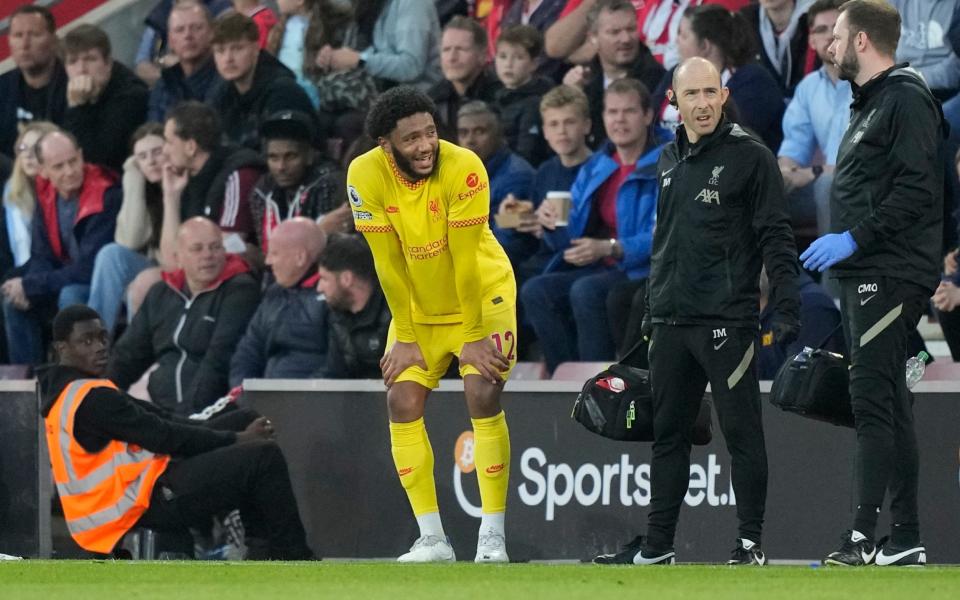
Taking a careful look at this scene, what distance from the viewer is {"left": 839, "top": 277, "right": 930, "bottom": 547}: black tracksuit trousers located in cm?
725

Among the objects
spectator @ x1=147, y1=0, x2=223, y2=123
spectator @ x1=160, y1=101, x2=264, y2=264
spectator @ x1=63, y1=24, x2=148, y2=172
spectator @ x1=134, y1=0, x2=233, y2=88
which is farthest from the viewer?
spectator @ x1=134, y1=0, x2=233, y2=88

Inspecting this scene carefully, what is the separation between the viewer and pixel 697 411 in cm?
780

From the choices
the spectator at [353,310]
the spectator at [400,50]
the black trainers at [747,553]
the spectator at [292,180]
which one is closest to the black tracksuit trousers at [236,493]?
the spectator at [353,310]

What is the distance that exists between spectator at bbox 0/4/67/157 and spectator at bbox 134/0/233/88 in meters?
0.76

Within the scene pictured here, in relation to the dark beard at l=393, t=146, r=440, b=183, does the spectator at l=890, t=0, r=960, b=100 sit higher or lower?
higher

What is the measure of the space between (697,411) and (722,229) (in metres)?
0.81

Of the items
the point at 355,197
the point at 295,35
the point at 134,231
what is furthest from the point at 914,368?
the point at 295,35

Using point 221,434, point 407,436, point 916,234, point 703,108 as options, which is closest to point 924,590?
point 916,234

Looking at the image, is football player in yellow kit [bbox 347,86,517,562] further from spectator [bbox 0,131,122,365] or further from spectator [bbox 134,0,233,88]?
spectator [bbox 134,0,233,88]

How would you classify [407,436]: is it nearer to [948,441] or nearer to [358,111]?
[948,441]

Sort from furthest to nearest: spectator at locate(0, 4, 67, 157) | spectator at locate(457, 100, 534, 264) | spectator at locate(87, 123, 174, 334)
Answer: spectator at locate(0, 4, 67, 157), spectator at locate(87, 123, 174, 334), spectator at locate(457, 100, 534, 264)

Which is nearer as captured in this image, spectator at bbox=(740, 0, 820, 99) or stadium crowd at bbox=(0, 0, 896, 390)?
stadium crowd at bbox=(0, 0, 896, 390)

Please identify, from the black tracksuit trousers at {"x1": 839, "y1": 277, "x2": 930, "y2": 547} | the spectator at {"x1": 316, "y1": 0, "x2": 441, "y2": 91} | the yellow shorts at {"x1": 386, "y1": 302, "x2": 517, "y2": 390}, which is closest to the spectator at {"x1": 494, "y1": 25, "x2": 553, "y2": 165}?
the spectator at {"x1": 316, "y1": 0, "x2": 441, "y2": 91}

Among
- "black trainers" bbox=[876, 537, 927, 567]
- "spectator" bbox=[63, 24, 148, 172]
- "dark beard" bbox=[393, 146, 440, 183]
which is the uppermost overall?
"spectator" bbox=[63, 24, 148, 172]
